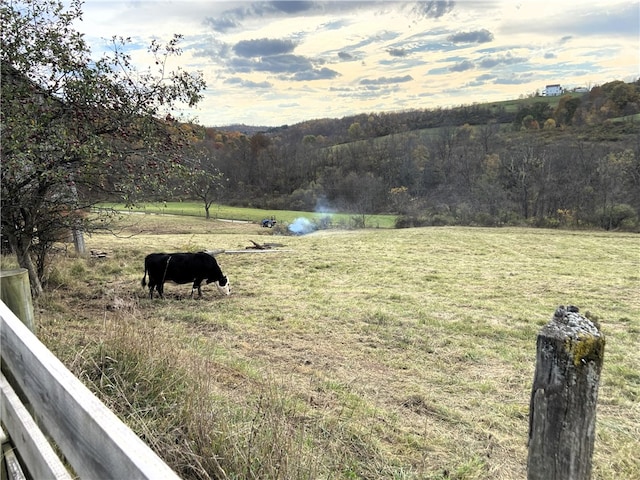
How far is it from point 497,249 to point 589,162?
119 ft

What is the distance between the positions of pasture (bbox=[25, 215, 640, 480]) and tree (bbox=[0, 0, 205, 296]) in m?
1.87

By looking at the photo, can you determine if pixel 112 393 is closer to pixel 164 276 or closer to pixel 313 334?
pixel 313 334

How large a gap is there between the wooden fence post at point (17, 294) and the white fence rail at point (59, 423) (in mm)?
486

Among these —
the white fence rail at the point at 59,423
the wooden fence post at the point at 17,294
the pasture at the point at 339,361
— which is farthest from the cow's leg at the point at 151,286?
the white fence rail at the point at 59,423

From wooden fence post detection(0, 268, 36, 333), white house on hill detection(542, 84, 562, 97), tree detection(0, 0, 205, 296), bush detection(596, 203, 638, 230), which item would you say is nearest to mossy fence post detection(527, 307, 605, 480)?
wooden fence post detection(0, 268, 36, 333)

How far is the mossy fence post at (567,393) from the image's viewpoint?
1.56m

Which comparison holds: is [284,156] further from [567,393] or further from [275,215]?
[567,393]

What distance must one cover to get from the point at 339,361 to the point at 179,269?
18.1 feet

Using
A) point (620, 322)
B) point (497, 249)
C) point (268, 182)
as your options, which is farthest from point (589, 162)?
point (620, 322)

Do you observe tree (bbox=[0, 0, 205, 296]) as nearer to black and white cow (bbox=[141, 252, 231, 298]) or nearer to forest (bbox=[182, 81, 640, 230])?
black and white cow (bbox=[141, 252, 231, 298])

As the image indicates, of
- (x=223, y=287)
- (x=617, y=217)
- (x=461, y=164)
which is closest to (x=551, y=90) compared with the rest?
(x=461, y=164)

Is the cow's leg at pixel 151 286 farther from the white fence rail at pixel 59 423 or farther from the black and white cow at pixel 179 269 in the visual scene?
the white fence rail at pixel 59 423

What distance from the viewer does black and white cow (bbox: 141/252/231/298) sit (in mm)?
10422

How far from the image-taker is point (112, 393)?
3.56 metres
